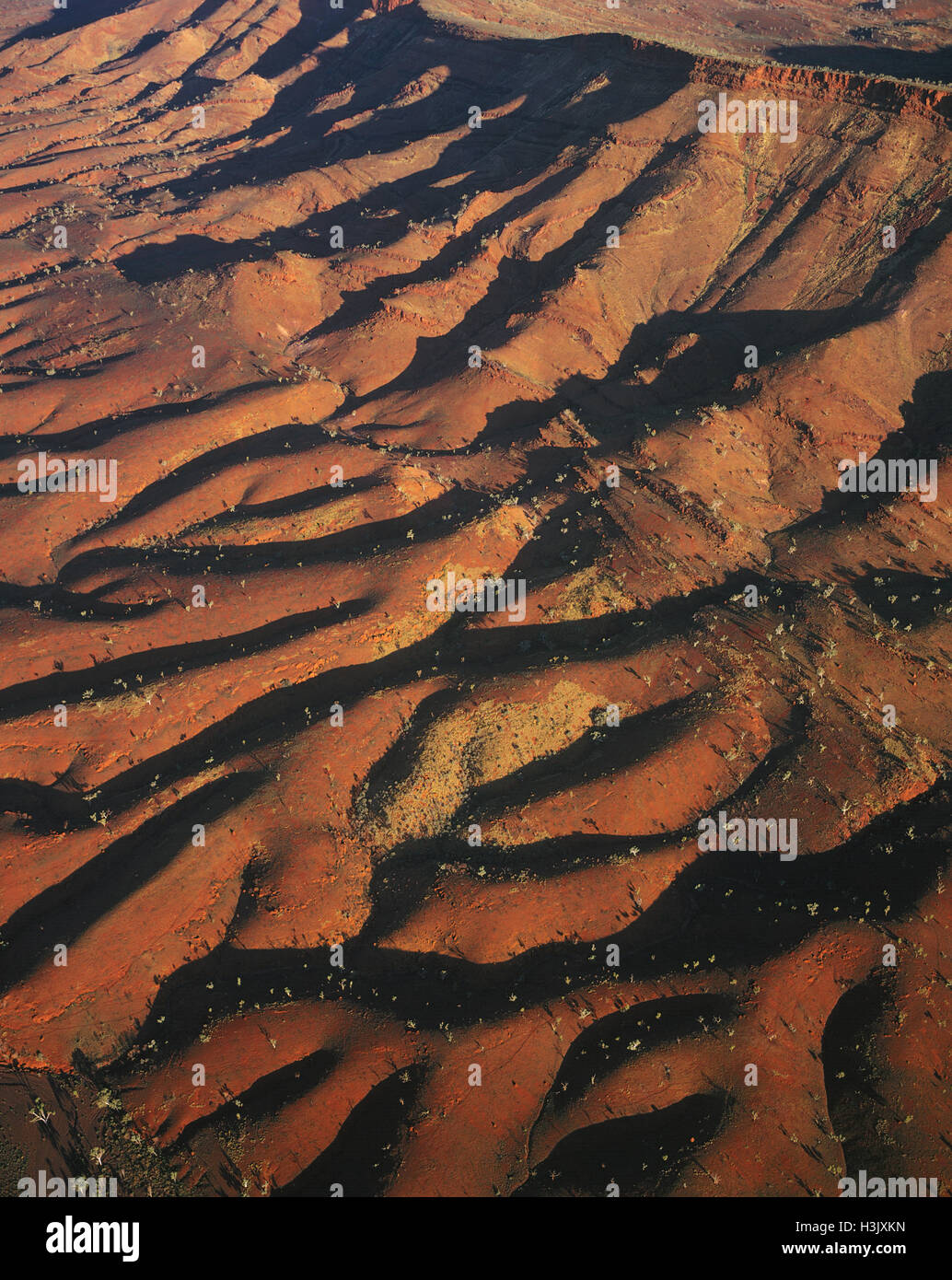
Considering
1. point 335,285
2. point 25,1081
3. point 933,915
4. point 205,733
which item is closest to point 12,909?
point 25,1081

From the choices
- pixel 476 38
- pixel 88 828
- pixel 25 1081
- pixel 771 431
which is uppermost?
pixel 476 38

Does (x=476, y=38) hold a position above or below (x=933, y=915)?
above

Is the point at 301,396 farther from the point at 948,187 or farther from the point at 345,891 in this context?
the point at 948,187

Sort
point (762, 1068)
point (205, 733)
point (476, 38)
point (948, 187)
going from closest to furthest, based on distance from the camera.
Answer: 1. point (762, 1068)
2. point (205, 733)
3. point (948, 187)
4. point (476, 38)

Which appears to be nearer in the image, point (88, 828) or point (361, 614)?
point (88, 828)

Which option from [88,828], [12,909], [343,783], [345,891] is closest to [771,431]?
[343,783]

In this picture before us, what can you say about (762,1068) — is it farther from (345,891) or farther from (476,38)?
(476,38)

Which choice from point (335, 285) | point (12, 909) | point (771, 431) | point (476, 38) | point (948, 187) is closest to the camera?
point (12, 909)
